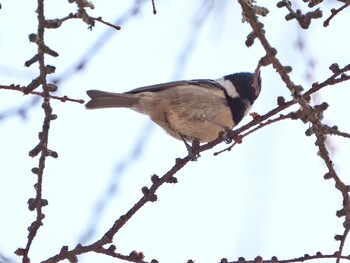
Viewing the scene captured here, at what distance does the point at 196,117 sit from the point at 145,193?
1386 mm

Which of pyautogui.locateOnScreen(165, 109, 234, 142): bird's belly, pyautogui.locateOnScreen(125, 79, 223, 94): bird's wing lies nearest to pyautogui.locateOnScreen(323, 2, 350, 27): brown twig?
pyautogui.locateOnScreen(165, 109, 234, 142): bird's belly

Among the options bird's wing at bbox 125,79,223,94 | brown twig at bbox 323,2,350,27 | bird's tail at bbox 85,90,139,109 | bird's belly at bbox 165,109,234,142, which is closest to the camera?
brown twig at bbox 323,2,350,27

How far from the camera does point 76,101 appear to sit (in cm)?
169

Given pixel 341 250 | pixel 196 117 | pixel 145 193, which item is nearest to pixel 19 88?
pixel 145 193

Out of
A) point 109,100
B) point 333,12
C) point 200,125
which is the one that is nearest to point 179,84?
point 200,125

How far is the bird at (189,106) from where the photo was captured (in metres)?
3.00

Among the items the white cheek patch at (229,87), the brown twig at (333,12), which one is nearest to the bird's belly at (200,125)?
the white cheek patch at (229,87)

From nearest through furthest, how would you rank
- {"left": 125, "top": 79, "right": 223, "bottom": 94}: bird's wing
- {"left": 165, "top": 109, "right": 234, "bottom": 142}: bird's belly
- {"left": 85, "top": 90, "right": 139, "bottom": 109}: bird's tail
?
{"left": 85, "top": 90, "right": 139, "bottom": 109}: bird's tail
{"left": 165, "top": 109, "right": 234, "bottom": 142}: bird's belly
{"left": 125, "top": 79, "right": 223, "bottom": 94}: bird's wing

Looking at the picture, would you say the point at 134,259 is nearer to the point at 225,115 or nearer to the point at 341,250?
the point at 341,250

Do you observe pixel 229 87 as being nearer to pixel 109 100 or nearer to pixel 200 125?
pixel 200 125

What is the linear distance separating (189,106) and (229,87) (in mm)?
355

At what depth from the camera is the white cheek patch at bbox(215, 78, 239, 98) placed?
321cm

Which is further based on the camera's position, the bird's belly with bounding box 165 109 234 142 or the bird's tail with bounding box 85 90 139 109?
the bird's belly with bounding box 165 109 234 142

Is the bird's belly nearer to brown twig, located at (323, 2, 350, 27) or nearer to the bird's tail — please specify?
the bird's tail
